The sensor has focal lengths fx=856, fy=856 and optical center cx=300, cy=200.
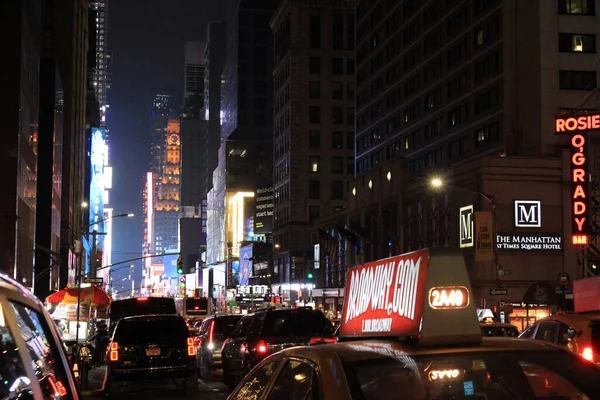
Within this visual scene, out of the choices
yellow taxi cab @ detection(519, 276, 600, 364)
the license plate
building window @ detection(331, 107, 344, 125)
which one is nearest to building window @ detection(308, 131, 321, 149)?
building window @ detection(331, 107, 344, 125)

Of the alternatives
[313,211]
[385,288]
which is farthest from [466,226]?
[313,211]

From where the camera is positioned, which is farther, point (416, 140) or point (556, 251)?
point (416, 140)

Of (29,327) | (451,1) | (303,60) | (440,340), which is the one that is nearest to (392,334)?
(440,340)

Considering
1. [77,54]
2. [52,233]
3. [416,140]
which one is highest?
[77,54]

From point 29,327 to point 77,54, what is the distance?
246 feet

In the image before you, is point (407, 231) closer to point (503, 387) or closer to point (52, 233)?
point (52, 233)

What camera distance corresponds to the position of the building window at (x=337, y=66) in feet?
378

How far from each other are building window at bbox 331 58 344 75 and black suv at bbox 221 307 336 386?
3828 inches

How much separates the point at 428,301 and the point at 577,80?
55163 millimetres

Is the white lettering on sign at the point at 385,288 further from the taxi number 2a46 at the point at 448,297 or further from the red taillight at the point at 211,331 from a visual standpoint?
the red taillight at the point at 211,331

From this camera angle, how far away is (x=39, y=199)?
5362 centimetres

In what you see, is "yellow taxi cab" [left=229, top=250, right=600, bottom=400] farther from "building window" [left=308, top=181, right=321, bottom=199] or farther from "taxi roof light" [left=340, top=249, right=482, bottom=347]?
"building window" [left=308, top=181, right=321, bottom=199]

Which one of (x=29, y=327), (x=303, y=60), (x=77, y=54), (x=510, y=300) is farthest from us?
(x=303, y=60)

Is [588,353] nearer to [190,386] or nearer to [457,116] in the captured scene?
[190,386]
